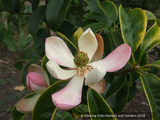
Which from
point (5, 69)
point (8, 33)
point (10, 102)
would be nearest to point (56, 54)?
point (10, 102)

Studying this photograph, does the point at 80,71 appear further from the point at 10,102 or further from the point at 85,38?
the point at 10,102

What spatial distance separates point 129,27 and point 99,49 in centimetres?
15

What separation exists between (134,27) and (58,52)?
1.03ft

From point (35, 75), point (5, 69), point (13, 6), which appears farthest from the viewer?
point (5, 69)

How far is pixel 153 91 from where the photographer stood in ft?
1.67

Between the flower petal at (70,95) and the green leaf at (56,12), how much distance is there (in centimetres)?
29

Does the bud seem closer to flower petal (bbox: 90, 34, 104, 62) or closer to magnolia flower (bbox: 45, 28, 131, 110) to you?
magnolia flower (bbox: 45, 28, 131, 110)

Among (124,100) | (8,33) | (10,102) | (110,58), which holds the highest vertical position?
(110,58)

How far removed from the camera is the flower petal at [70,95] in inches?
15.8

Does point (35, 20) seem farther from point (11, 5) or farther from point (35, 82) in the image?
point (35, 82)

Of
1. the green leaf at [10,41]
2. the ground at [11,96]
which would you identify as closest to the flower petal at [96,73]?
the ground at [11,96]

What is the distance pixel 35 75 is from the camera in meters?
0.53

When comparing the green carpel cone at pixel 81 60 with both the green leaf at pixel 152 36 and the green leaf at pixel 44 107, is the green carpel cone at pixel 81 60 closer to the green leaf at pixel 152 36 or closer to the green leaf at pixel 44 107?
the green leaf at pixel 44 107

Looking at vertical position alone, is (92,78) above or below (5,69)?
above
